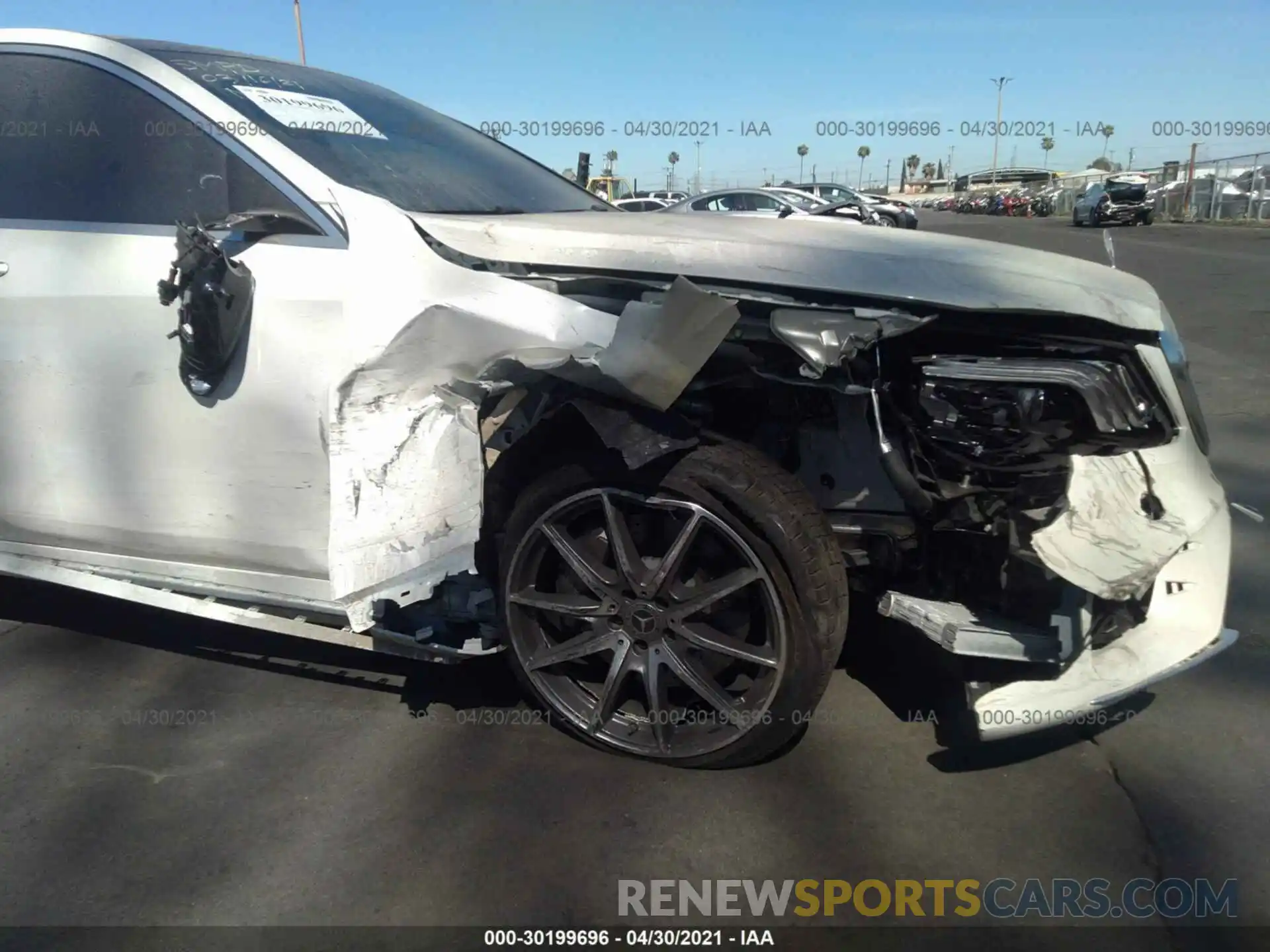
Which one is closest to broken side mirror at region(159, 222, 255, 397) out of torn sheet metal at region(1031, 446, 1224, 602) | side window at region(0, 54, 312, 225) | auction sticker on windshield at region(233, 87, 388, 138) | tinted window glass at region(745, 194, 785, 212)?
side window at region(0, 54, 312, 225)

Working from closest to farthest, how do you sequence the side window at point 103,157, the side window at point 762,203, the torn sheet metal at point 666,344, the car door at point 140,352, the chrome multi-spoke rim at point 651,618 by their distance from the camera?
the torn sheet metal at point 666,344 → the chrome multi-spoke rim at point 651,618 → the car door at point 140,352 → the side window at point 103,157 → the side window at point 762,203

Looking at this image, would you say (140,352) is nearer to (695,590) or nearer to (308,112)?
(308,112)

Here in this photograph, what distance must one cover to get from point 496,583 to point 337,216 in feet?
3.73

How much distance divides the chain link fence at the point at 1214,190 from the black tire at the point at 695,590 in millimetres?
32217

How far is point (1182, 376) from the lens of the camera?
2.66 metres

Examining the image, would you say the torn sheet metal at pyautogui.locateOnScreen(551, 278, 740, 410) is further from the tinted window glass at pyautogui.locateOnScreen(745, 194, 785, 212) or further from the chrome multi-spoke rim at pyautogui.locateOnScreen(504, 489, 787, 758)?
the tinted window glass at pyautogui.locateOnScreen(745, 194, 785, 212)

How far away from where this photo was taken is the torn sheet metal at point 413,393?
248 cm

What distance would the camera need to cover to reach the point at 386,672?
3316 millimetres

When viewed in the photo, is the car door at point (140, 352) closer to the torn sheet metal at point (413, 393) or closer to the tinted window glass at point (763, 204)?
the torn sheet metal at point (413, 393)

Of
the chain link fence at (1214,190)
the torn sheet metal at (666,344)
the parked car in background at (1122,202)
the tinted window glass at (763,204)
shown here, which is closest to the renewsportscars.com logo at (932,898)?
the torn sheet metal at (666,344)

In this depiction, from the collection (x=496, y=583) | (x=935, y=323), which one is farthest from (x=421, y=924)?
(x=935, y=323)

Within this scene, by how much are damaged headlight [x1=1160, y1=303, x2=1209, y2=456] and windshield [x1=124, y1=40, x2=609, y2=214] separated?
6.62ft

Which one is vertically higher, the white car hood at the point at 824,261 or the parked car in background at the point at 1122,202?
the parked car in background at the point at 1122,202

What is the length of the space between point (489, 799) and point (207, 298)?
1.58 metres
